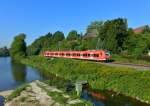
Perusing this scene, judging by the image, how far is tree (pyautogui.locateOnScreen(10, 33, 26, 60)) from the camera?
437 feet

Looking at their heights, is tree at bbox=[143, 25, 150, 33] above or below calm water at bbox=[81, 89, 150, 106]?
above

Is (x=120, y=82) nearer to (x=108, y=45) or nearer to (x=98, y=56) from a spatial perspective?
(x=98, y=56)

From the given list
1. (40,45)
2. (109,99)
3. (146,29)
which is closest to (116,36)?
(146,29)

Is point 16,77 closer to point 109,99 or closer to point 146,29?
point 109,99

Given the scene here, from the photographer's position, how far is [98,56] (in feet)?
189

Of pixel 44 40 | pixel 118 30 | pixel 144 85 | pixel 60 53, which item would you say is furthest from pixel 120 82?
pixel 44 40

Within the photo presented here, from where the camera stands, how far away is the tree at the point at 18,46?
133250 millimetres

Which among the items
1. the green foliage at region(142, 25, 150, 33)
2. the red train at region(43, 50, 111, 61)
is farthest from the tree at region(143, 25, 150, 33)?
the red train at region(43, 50, 111, 61)

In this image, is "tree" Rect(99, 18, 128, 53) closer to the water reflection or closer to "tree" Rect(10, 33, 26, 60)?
the water reflection

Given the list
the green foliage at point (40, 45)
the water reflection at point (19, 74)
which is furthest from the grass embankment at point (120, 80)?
the green foliage at point (40, 45)

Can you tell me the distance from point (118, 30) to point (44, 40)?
354 ft

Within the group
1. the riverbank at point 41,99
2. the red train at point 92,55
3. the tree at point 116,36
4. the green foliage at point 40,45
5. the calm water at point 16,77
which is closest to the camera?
the riverbank at point 41,99

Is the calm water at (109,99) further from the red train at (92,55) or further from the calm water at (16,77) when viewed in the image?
the red train at (92,55)

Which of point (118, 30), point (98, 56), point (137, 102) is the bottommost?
point (137, 102)
